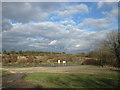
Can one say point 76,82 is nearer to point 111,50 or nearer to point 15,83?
point 15,83

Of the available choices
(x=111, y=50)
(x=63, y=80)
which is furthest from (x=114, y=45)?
(x=63, y=80)

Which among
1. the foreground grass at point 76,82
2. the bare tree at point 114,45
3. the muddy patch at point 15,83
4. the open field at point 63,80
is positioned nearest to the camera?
the foreground grass at point 76,82

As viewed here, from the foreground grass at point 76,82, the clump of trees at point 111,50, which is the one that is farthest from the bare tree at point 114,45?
the foreground grass at point 76,82

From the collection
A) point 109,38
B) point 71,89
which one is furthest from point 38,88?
point 109,38

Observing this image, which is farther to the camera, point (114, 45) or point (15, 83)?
point (114, 45)

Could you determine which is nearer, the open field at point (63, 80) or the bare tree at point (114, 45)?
the open field at point (63, 80)

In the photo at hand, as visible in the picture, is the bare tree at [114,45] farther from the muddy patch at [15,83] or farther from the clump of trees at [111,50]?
the muddy patch at [15,83]

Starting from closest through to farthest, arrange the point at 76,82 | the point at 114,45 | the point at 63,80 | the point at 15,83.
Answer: the point at 76,82 → the point at 15,83 → the point at 63,80 → the point at 114,45

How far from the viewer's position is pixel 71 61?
56.2m

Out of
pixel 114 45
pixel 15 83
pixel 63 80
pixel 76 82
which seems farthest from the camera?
pixel 114 45

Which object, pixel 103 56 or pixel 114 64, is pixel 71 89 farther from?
pixel 103 56

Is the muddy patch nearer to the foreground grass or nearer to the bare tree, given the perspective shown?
the foreground grass

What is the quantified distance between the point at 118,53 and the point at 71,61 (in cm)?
2888

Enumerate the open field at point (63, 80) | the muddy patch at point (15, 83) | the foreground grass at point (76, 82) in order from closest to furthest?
the foreground grass at point (76, 82) → the open field at point (63, 80) → the muddy patch at point (15, 83)
